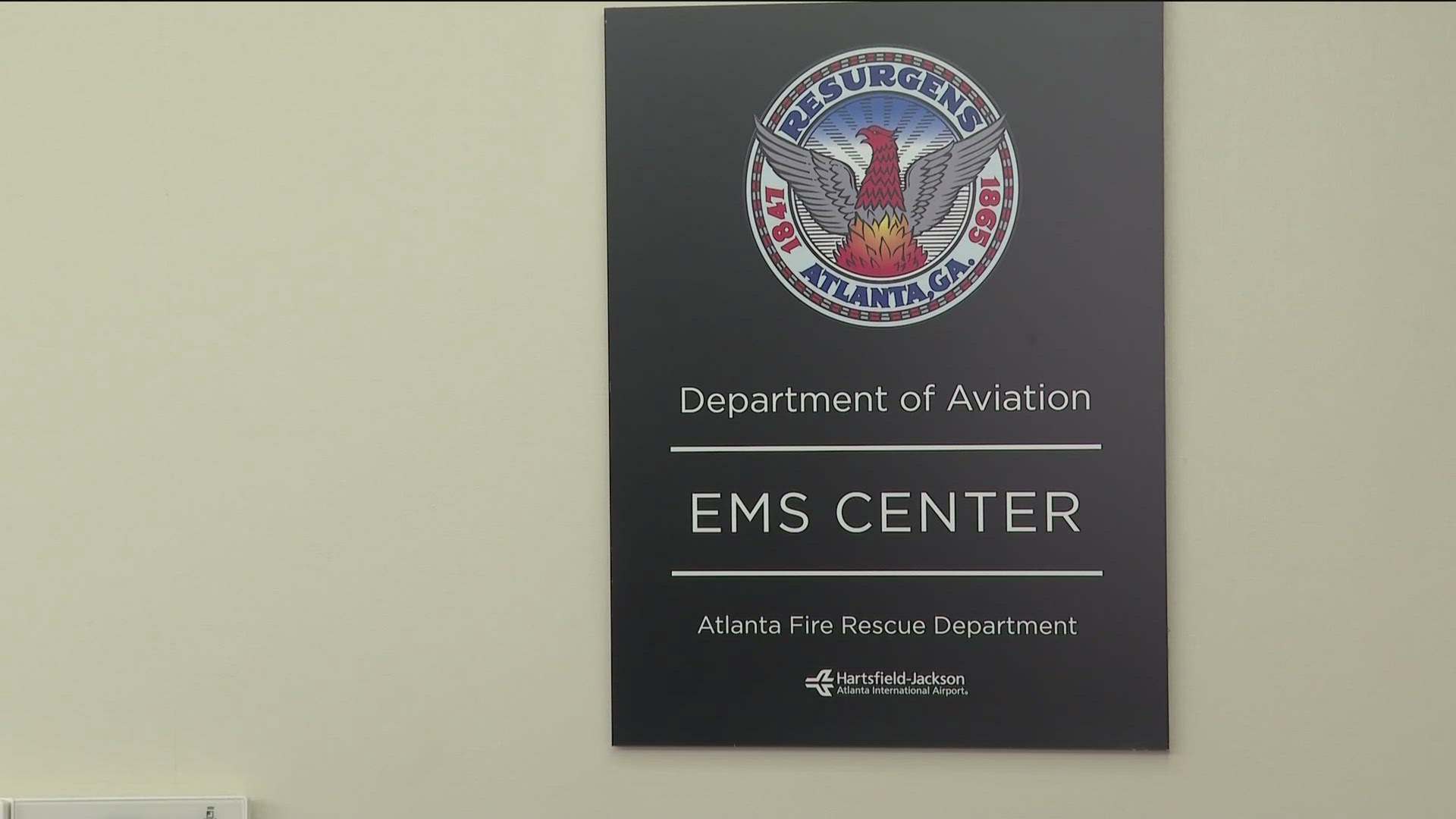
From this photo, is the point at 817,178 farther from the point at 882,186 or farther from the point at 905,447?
the point at 905,447

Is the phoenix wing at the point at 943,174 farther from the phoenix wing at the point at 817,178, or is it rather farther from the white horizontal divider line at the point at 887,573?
the white horizontal divider line at the point at 887,573

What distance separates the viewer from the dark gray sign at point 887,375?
4.58 ft

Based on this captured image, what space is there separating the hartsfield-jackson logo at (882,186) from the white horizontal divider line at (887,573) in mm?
320

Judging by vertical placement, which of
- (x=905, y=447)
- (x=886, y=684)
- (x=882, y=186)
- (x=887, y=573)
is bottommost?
(x=886, y=684)

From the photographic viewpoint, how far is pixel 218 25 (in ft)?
4.78

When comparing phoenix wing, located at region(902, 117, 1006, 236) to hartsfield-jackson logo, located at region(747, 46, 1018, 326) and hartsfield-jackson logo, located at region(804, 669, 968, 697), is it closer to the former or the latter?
hartsfield-jackson logo, located at region(747, 46, 1018, 326)

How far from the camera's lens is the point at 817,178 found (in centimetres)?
143

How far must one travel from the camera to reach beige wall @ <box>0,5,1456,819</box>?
1394mm

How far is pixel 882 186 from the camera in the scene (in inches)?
56.2

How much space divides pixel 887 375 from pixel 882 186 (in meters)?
0.25

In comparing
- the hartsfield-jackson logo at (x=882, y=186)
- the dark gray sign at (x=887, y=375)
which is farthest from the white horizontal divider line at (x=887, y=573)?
the hartsfield-jackson logo at (x=882, y=186)

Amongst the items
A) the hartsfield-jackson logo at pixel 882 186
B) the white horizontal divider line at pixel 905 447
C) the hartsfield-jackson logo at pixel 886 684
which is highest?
the hartsfield-jackson logo at pixel 882 186

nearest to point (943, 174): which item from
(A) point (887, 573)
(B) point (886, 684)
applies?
(A) point (887, 573)

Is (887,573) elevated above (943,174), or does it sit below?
below
